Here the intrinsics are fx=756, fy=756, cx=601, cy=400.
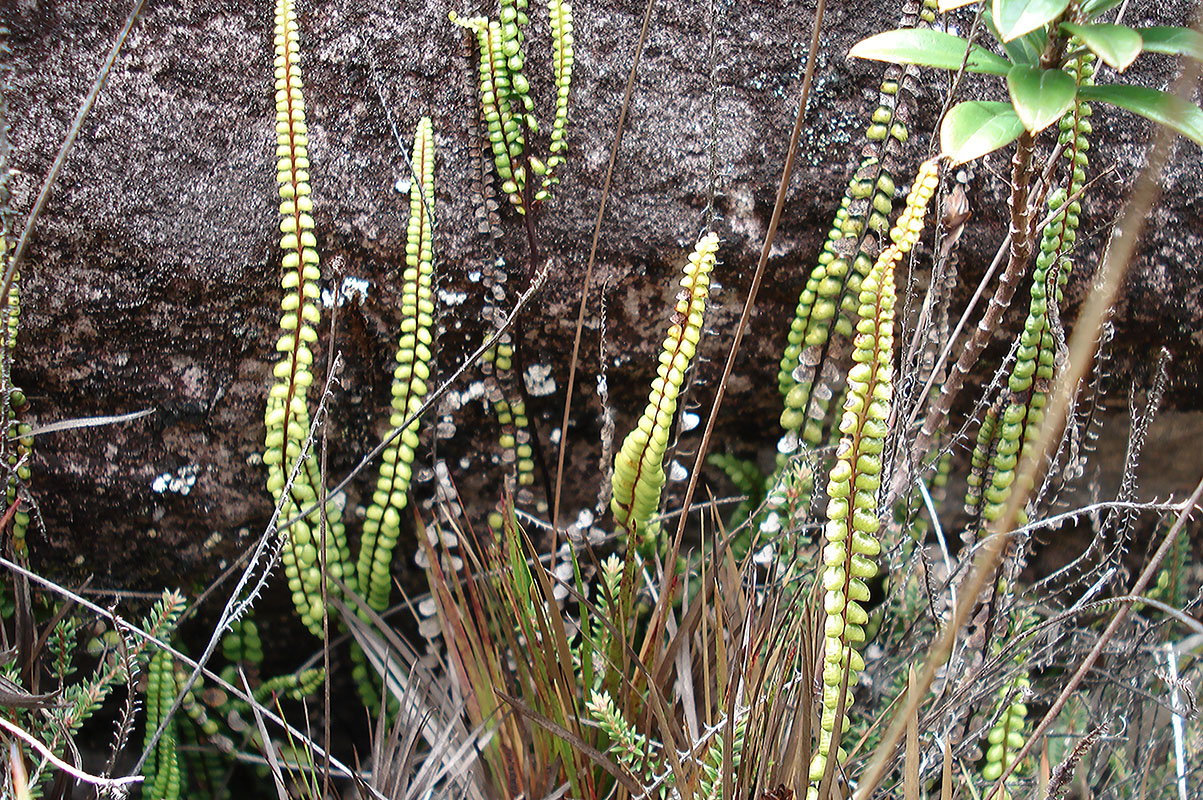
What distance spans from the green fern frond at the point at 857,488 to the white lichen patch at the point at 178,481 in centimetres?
89

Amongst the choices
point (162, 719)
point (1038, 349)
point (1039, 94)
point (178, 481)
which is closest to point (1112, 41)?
point (1039, 94)

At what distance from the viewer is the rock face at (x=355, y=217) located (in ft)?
3.13

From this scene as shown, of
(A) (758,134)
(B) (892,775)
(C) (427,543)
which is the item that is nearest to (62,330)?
(C) (427,543)

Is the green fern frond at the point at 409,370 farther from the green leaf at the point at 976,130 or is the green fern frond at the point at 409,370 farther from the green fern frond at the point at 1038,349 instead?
the green fern frond at the point at 1038,349

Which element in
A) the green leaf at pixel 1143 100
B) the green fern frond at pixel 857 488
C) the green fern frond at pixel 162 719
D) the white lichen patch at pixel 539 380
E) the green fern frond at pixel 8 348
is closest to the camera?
the green fern frond at pixel 857 488

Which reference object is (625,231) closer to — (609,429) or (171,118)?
(609,429)

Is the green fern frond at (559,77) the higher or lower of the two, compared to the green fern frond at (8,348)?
higher

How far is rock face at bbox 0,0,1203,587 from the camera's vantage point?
955 mm

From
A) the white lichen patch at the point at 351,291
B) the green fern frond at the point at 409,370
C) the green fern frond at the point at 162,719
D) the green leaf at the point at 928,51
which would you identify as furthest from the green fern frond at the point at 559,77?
the green fern frond at the point at 162,719

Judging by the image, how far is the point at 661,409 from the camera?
804 mm

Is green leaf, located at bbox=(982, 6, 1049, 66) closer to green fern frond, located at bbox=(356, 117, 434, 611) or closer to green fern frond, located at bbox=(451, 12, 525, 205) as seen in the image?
green fern frond, located at bbox=(451, 12, 525, 205)

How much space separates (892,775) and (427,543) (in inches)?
24.1

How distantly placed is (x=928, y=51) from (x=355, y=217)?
71 cm

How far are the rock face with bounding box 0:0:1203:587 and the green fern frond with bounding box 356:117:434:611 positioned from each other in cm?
6
